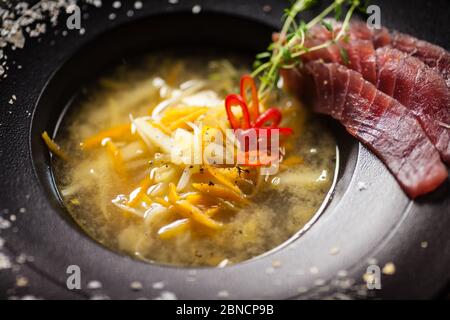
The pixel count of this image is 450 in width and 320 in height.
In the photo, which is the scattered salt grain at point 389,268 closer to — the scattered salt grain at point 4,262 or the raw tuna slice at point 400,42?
the raw tuna slice at point 400,42

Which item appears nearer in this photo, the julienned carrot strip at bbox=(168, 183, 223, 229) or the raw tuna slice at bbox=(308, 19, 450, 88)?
the julienned carrot strip at bbox=(168, 183, 223, 229)

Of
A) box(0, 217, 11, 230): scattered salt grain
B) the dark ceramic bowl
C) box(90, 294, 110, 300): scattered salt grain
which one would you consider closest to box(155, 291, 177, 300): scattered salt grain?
the dark ceramic bowl

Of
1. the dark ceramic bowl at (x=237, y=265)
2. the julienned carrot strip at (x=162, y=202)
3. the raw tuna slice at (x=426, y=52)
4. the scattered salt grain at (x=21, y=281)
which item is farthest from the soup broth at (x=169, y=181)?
the raw tuna slice at (x=426, y=52)

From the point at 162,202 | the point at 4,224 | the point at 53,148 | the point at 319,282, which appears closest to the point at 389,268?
the point at 319,282

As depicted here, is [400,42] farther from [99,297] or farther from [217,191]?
[99,297]

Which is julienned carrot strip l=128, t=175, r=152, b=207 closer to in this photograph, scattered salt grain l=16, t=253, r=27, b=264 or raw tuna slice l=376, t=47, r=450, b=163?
scattered salt grain l=16, t=253, r=27, b=264
